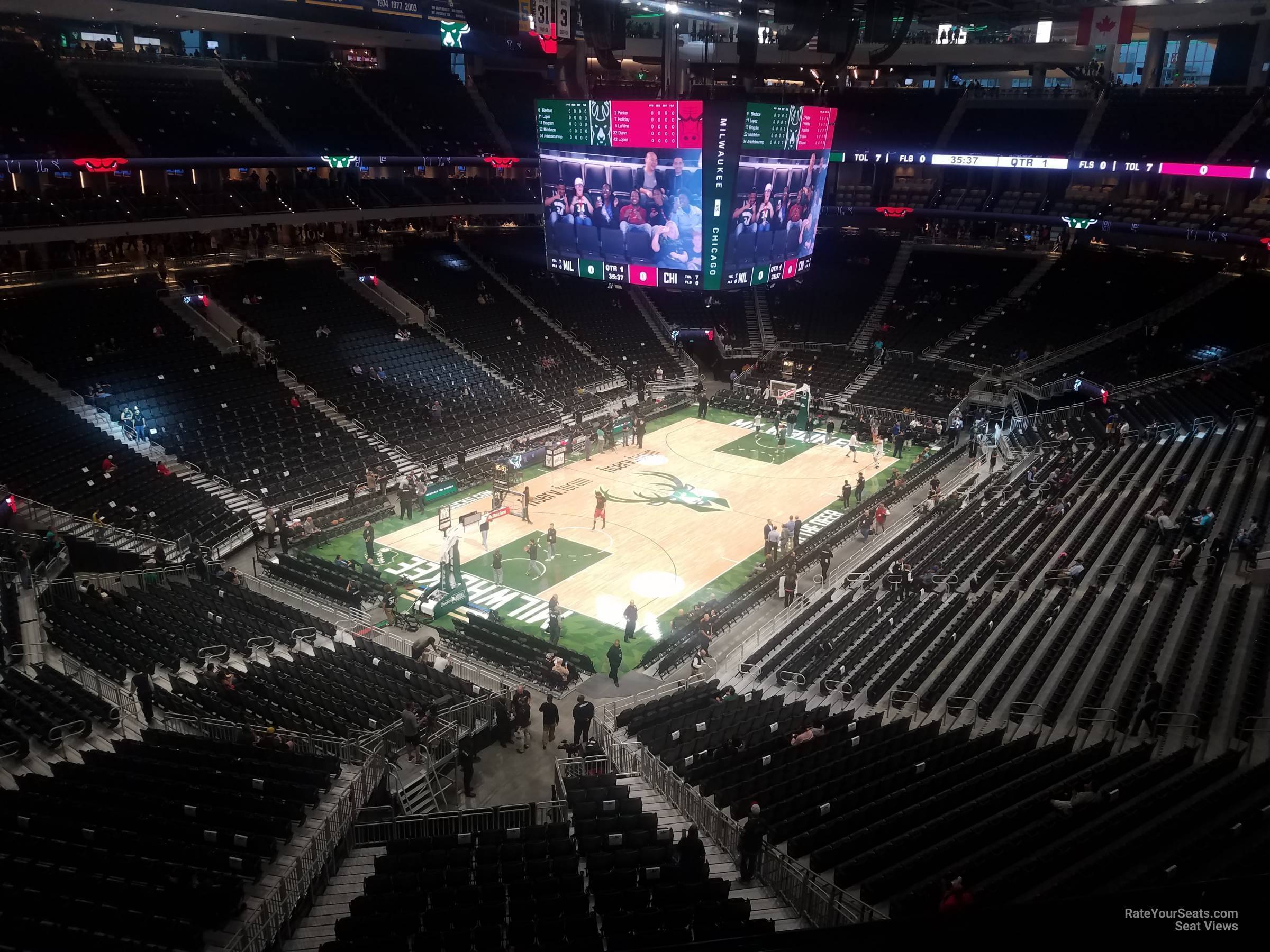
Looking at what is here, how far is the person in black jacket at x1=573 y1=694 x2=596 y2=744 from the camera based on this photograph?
47.7 feet

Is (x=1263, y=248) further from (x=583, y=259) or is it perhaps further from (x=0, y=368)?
(x=0, y=368)

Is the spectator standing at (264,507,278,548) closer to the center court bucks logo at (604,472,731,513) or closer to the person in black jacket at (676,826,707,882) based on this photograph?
the center court bucks logo at (604,472,731,513)

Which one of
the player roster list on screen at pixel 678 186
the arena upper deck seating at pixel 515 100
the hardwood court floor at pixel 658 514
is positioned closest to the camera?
the player roster list on screen at pixel 678 186

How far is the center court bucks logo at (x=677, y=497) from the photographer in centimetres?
2756

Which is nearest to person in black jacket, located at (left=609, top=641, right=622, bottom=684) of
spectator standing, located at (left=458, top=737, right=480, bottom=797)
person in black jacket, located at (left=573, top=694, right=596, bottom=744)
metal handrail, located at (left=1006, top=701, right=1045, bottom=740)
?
person in black jacket, located at (left=573, top=694, right=596, bottom=744)

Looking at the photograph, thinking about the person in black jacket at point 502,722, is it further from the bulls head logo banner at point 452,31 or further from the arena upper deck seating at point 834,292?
the bulls head logo banner at point 452,31

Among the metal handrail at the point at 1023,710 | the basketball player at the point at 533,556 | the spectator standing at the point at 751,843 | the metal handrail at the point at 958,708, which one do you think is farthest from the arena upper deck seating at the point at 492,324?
the spectator standing at the point at 751,843

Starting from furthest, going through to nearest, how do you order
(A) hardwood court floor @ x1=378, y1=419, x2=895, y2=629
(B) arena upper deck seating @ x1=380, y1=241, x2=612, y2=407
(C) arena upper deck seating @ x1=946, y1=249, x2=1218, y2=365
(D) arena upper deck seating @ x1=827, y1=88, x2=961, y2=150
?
(D) arena upper deck seating @ x1=827, y1=88, x2=961, y2=150 < (C) arena upper deck seating @ x1=946, y1=249, x2=1218, y2=365 < (B) arena upper deck seating @ x1=380, y1=241, x2=612, y2=407 < (A) hardwood court floor @ x1=378, y1=419, x2=895, y2=629

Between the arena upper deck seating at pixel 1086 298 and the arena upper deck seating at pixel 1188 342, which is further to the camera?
the arena upper deck seating at pixel 1086 298

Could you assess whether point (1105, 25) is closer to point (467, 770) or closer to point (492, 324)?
point (492, 324)

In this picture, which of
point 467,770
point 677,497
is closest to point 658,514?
point 677,497

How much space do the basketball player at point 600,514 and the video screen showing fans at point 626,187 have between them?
582 cm

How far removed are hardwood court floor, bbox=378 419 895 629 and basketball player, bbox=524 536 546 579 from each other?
0.12m

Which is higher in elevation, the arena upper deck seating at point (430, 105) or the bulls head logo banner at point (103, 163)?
the arena upper deck seating at point (430, 105)
